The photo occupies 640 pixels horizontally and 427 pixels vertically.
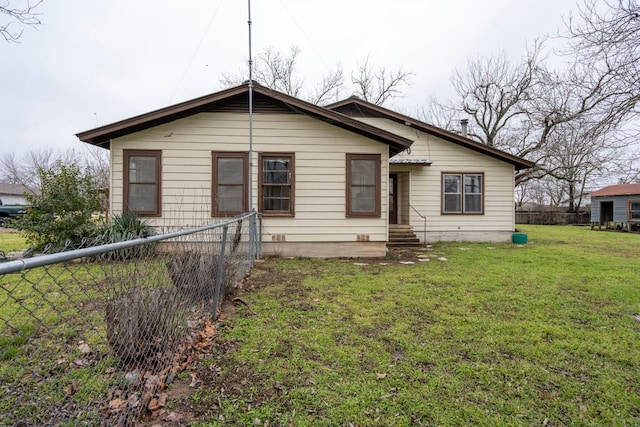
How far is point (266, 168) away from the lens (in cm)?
782

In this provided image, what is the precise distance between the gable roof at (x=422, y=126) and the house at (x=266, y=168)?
3.66 metres

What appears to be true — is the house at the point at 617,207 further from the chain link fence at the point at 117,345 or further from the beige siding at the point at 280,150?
the chain link fence at the point at 117,345

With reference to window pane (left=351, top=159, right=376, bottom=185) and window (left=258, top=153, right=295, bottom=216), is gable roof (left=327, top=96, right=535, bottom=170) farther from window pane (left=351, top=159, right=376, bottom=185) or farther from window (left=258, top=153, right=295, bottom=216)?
window (left=258, top=153, right=295, bottom=216)

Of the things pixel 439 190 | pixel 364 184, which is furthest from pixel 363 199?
pixel 439 190

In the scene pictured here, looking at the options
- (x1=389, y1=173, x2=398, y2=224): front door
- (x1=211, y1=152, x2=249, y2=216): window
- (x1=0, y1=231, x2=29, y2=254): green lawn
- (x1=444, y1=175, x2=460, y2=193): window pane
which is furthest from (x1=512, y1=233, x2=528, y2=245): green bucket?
(x1=0, y1=231, x2=29, y2=254): green lawn

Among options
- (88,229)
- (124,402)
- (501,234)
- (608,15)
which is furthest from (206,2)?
(501,234)

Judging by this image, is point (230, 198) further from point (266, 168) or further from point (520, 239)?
point (520, 239)

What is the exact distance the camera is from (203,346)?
9.69 feet

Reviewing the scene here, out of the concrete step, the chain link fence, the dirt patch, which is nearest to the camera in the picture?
the chain link fence

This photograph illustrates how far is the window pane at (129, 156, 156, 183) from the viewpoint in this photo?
24.5 ft

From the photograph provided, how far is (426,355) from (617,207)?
22.0m

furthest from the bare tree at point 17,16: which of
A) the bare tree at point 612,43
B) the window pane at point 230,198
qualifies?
the bare tree at point 612,43

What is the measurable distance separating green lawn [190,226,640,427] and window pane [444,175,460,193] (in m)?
6.05

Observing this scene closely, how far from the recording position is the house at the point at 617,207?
56.0 feet
